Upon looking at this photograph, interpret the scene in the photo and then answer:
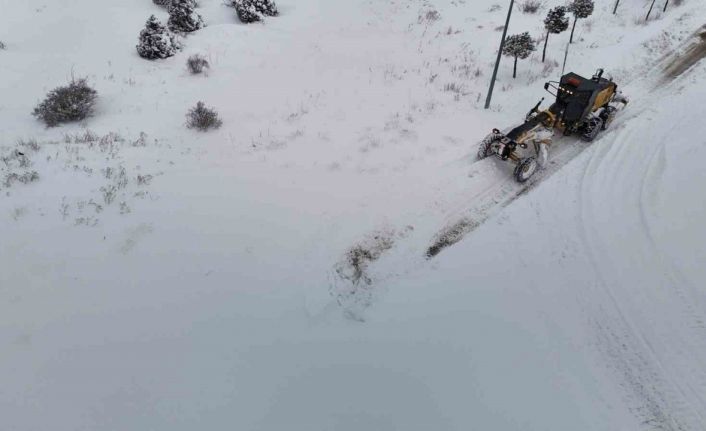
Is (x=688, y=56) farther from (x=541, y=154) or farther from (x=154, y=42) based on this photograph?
(x=154, y=42)

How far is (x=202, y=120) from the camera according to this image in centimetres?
1175

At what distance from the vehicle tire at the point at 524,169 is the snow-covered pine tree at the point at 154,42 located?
11411mm

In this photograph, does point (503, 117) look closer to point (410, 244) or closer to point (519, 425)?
point (410, 244)

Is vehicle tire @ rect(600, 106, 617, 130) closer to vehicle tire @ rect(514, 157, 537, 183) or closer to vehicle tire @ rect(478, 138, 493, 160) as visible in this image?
vehicle tire @ rect(514, 157, 537, 183)

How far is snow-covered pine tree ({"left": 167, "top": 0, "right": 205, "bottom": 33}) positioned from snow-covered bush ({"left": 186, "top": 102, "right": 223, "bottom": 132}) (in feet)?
20.6

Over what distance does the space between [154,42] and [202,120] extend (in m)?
4.90

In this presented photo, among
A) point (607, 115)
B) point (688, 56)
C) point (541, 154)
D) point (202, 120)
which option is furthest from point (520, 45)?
point (202, 120)

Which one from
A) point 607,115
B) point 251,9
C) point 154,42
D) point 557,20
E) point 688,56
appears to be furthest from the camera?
point 251,9

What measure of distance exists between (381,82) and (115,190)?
28.1ft

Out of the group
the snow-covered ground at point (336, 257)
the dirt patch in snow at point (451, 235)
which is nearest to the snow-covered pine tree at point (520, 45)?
the snow-covered ground at point (336, 257)

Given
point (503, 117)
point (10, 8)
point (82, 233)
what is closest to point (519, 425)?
point (82, 233)

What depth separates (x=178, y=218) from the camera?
9.09 meters

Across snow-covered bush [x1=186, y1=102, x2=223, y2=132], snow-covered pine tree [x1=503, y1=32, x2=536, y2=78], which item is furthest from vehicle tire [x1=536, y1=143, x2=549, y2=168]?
snow-covered bush [x1=186, y1=102, x2=223, y2=132]

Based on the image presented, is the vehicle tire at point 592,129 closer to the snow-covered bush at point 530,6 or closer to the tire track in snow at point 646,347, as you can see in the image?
the tire track in snow at point 646,347
